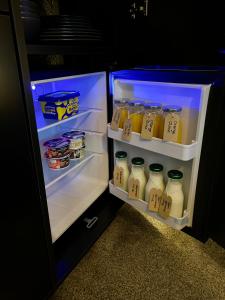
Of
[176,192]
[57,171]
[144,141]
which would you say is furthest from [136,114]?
[57,171]

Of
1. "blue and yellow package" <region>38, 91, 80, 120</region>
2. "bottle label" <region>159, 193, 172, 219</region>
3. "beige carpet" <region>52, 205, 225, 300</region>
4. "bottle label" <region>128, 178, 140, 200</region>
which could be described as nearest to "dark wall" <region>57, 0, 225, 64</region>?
"blue and yellow package" <region>38, 91, 80, 120</region>

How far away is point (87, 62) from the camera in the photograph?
1178 mm

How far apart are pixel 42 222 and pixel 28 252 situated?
0.37 feet

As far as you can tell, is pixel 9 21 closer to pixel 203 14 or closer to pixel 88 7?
pixel 88 7

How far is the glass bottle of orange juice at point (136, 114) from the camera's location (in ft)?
3.67

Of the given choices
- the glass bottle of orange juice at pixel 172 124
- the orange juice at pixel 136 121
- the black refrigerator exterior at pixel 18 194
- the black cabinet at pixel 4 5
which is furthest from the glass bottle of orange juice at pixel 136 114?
the black cabinet at pixel 4 5

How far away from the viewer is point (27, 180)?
0.78m

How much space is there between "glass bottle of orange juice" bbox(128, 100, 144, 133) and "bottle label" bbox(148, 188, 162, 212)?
310 mm

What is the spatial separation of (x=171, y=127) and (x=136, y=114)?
21 cm

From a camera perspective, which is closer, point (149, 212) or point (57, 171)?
point (149, 212)

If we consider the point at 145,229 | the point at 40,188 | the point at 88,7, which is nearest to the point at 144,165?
the point at 145,229

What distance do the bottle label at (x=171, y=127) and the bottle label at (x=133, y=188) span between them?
1.04 ft

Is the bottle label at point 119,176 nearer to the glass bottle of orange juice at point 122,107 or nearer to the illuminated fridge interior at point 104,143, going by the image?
the illuminated fridge interior at point 104,143

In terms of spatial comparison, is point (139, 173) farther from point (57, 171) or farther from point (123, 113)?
point (57, 171)
